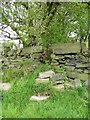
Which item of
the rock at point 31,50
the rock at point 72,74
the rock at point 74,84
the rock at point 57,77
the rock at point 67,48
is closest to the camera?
the rock at point 74,84

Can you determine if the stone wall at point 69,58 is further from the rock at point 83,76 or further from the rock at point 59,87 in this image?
the rock at point 59,87

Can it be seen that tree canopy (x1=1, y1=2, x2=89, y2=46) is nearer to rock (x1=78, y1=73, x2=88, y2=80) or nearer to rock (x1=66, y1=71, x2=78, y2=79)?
rock (x1=66, y1=71, x2=78, y2=79)

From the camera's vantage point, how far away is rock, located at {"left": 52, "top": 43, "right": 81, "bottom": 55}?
5070 millimetres

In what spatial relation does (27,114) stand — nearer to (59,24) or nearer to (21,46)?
(21,46)

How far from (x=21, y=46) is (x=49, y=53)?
0.99 m

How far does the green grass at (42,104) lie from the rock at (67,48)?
926 mm

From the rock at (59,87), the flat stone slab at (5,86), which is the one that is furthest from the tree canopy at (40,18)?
the rock at (59,87)

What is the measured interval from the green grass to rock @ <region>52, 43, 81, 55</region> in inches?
36.4

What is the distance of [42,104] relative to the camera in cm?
380

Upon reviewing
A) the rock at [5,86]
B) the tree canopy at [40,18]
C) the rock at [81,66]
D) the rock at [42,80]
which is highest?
the tree canopy at [40,18]

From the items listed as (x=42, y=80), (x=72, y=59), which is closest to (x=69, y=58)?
(x=72, y=59)

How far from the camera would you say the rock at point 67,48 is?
507 centimetres

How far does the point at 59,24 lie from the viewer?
20.5ft

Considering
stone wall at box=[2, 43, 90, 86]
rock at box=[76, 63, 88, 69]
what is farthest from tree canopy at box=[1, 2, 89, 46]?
rock at box=[76, 63, 88, 69]
